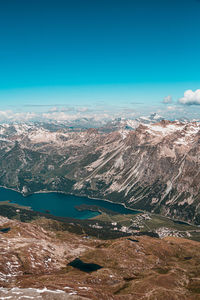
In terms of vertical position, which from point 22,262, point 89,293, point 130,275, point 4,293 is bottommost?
point 130,275

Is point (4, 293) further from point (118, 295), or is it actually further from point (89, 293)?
point (118, 295)

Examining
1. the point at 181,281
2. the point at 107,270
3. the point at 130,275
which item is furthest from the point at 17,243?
the point at 181,281

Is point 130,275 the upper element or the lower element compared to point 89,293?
lower

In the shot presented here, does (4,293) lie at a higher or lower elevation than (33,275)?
higher

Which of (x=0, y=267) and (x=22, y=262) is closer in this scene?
(x=0, y=267)

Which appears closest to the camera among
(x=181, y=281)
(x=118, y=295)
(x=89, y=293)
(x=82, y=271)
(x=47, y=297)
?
(x=47, y=297)

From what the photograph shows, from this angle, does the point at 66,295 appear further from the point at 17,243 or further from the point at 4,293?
the point at 17,243

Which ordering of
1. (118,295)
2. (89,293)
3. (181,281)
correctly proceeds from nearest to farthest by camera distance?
(89,293), (118,295), (181,281)

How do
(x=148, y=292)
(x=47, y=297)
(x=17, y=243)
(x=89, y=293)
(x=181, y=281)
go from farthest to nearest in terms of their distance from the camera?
(x=17, y=243) → (x=181, y=281) → (x=148, y=292) → (x=89, y=293) → (x=47, y=297)


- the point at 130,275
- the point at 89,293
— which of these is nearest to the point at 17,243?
the point at 130,275
